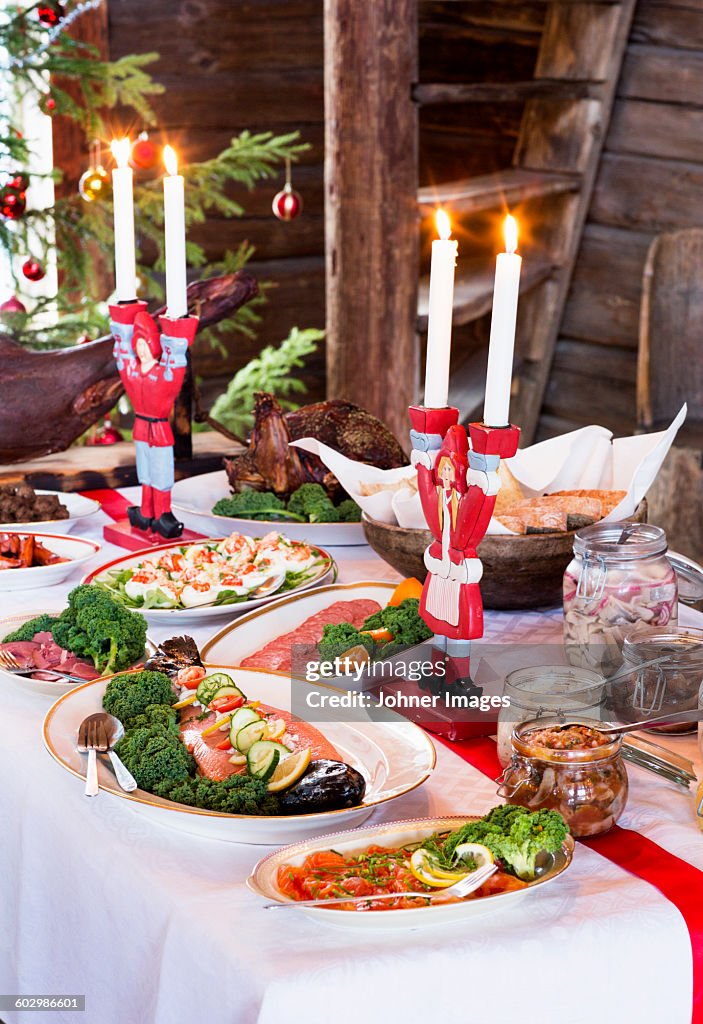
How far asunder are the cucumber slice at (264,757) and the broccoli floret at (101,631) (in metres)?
0.27

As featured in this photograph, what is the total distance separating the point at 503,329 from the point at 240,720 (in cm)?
43

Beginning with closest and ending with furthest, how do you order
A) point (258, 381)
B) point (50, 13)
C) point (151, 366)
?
1. point (151, 366)
2. point (50, 13)
3. point (258, 381)

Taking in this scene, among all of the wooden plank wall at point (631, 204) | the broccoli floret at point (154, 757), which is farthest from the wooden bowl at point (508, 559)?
the wooden plank wall at point (631, 204)

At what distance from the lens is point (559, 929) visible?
0.85 metres

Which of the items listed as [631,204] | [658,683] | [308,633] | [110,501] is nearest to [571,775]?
[658,683]

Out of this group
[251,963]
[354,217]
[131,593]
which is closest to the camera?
[251,963]

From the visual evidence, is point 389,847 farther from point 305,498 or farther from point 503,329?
point 305,498

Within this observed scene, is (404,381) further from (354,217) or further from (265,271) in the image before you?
(265,271)

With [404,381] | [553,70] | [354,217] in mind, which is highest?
[553,70]

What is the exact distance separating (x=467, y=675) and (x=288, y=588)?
1.25 ft

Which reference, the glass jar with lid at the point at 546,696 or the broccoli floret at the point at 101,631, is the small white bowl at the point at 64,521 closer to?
the broccoli floret at the point at 101,631

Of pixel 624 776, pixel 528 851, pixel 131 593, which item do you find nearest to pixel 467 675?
pixel 624 776

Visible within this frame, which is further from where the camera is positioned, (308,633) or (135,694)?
(308,633)

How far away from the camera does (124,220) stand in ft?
5.56
